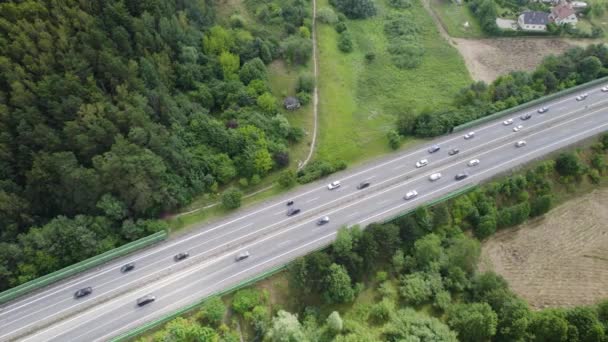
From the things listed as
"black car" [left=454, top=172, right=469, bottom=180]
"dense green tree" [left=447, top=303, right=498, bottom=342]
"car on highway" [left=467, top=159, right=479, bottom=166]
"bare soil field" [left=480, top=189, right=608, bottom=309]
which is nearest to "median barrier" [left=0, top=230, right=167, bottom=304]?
"dense green tree" [left=447, top=303, right=498, bottom=342]

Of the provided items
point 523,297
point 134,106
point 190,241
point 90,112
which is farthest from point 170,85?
point 523,297

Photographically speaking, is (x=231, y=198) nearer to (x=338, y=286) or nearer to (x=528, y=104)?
(x=338, y=286)

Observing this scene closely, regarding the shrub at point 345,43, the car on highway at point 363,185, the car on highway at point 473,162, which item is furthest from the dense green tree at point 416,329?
the shrub at point 345,43

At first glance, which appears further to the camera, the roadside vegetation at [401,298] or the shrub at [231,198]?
the shrub at [231,198]

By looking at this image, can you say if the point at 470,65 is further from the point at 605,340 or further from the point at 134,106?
the point at 134,106

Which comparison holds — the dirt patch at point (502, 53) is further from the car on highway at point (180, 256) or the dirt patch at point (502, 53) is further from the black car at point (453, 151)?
the car on highway at point (180, 256)

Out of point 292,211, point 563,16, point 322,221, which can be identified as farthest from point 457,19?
point 292,211
